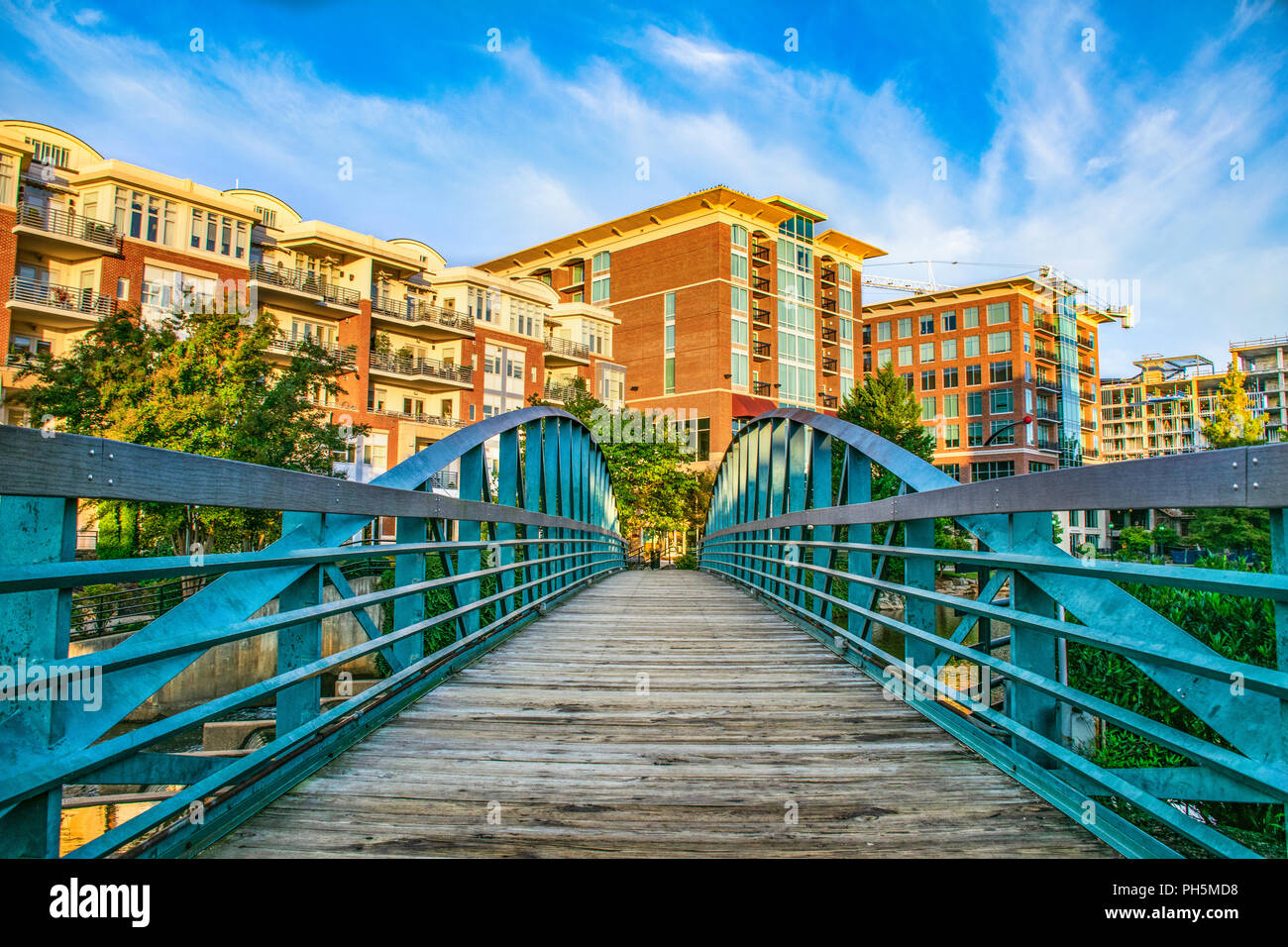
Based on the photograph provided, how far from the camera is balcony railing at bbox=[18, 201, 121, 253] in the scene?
26.7 metres

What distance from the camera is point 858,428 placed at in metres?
5.83

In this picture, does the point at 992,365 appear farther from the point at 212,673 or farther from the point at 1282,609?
the point at 1282,609

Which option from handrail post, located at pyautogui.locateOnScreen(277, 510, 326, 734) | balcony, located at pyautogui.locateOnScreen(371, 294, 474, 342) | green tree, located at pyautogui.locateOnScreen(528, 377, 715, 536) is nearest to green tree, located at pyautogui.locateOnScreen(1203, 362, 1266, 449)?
green tree, located at pyautogui.locateOnScreen(528, 377, 715, 536)

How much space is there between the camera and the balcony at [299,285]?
3269 centimetres

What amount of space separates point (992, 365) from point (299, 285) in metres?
56.3

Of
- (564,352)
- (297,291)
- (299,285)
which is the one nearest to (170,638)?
(297,291)

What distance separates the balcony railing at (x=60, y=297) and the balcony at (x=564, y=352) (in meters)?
22.6

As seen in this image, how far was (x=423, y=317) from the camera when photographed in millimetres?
38656

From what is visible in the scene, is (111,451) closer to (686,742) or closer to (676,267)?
(686,742)

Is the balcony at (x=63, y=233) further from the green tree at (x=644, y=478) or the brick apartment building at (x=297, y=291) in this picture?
the green tree at (x=644, y=478)

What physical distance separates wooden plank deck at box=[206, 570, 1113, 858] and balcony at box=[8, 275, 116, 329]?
29298mm

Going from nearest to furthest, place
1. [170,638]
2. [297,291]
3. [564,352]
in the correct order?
[170,638] → [297,291] → [564,352]

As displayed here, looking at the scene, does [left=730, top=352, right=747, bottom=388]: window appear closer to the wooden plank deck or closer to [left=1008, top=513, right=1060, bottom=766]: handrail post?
the wooden plank deck

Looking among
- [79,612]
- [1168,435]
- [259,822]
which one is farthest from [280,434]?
[1168,435]
